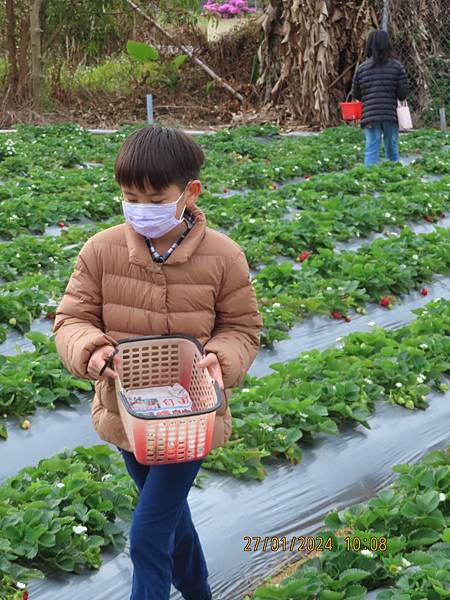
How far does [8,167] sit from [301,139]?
4663mm

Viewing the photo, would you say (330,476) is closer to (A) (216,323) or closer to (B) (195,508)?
(B) (195,508)

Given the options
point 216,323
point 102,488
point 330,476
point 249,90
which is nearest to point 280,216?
point 330,476

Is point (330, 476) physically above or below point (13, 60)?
below

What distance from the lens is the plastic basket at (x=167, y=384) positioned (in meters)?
2.39

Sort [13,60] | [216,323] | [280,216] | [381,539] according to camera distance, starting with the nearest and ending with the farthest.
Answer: [216,323] → [381,539] → [280,216] → [13,60]

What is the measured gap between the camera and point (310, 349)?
552cm

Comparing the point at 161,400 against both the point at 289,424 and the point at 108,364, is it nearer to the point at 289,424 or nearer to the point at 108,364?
the point at 108,364

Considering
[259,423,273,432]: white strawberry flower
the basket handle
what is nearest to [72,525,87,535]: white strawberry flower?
the basket handle

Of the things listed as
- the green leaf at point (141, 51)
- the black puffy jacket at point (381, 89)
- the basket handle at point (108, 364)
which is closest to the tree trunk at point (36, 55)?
the green leaf at point (141, 51)

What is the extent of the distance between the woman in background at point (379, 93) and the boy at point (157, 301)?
28.2 ft

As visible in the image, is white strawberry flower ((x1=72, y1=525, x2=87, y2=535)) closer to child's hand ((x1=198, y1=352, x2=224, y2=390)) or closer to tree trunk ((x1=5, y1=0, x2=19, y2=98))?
child's hand ((x1=198, y1=352, x2=224, y2=390))

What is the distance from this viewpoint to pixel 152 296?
2641 mm

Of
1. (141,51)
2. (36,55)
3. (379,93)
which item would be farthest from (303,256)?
(141,51)

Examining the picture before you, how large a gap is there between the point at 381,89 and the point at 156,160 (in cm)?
891
